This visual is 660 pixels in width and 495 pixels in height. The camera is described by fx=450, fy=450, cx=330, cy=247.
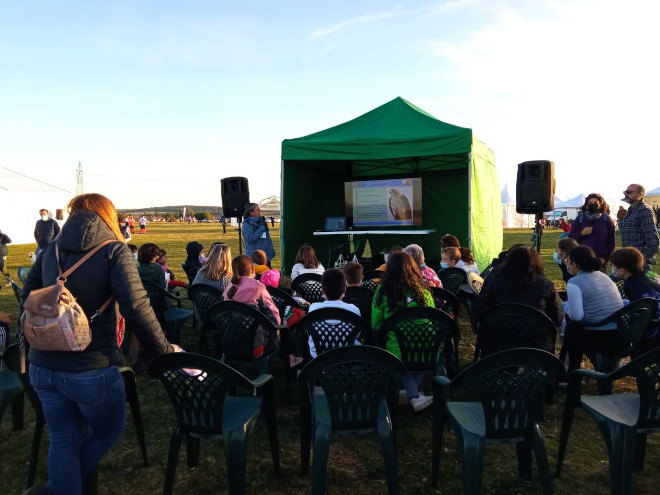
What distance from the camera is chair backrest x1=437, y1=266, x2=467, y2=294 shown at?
5.08 m

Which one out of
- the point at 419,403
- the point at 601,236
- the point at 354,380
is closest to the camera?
the point at 354,380

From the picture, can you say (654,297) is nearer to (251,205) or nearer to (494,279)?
(494,279)

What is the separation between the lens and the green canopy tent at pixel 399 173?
24.4 feet

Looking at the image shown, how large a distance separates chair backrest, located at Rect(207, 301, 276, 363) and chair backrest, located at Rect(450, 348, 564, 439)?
1650 mm

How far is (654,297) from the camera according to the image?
3322mm

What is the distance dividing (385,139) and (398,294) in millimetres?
4897

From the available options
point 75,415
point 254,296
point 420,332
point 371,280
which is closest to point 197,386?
point 75,415

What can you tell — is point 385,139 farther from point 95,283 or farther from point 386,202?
point 95,283

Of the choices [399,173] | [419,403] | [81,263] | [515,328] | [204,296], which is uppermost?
[399,173]

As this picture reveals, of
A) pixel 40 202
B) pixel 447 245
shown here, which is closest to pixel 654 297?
pixel 447 245

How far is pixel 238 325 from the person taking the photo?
336cm

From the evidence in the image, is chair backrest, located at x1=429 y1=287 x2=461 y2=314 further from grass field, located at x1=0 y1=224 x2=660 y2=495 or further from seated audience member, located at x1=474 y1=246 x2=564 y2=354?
grass field, located at x1=0 y1=224 x2=660 y2=495

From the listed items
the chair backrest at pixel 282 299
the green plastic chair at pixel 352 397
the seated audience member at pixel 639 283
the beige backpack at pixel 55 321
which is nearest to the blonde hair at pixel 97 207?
the beige backpack at pixel 55 321

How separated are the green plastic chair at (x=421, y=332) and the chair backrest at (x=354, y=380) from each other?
796 mm
